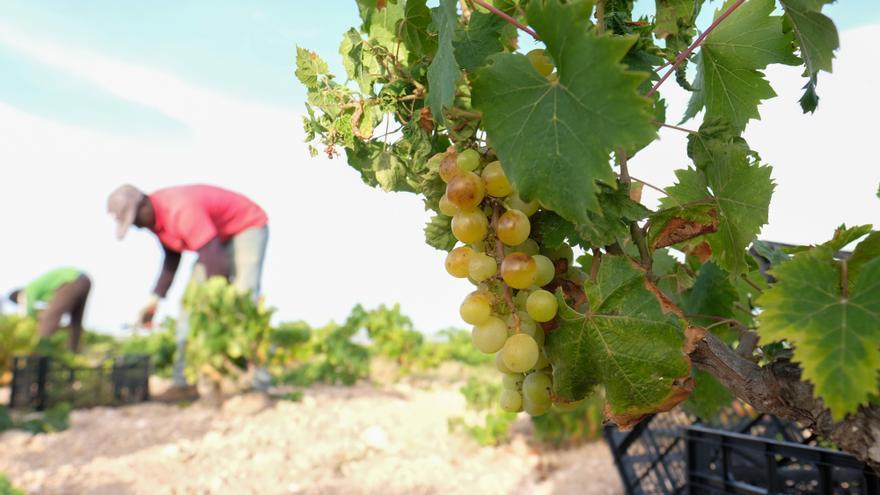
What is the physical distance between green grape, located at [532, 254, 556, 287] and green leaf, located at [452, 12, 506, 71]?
0.24 metres

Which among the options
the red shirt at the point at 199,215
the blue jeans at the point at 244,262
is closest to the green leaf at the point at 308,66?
the red shirt at the point at 199,215

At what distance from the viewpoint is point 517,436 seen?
3996 mm

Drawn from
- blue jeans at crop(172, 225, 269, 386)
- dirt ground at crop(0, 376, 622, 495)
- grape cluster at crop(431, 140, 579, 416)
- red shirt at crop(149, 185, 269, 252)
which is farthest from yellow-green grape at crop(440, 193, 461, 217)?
blue jeans at crop(172, 225, 269, 386)

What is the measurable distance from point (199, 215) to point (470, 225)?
5.69 metres

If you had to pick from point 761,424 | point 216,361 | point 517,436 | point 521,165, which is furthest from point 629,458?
point 216,361

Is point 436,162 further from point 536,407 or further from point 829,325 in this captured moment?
point 829,325

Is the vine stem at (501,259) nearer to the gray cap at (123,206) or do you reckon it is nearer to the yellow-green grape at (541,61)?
the yellow-green grape at (541,61)

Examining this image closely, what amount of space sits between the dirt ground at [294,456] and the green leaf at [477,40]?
287 cm

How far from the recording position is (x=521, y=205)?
0.78 m

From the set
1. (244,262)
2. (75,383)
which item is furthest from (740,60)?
(75,383)

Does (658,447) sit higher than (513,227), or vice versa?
(513,227)

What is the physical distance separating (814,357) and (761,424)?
2.29 meters

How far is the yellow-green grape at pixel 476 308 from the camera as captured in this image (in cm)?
80

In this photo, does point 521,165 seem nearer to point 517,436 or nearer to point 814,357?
point 814,357
